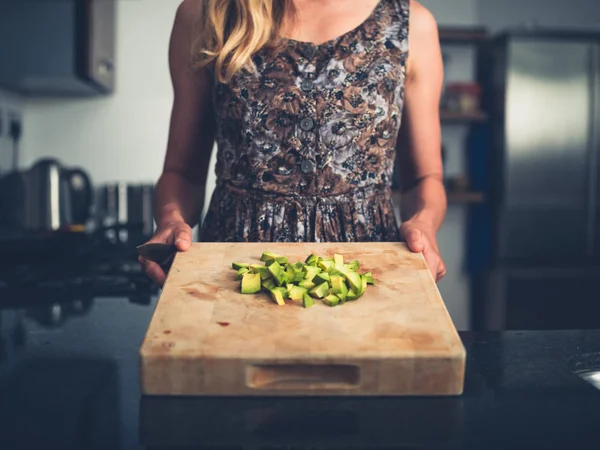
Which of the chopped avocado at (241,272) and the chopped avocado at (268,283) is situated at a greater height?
the chopped avocado at (241,272)

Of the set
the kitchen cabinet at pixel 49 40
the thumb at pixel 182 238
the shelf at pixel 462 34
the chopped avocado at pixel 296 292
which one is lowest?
the chopped avocado at pixel 296 292

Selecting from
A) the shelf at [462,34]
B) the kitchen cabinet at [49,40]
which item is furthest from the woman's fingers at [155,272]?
the shelf at [462,34]

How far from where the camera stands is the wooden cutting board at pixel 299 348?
0.69 m

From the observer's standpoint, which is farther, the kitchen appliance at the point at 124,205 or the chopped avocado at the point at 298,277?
the kitchen appliance at the point at 124,205

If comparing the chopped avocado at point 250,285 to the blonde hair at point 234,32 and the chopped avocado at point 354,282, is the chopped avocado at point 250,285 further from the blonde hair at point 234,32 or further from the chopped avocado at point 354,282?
the blonde hair at point 234,32

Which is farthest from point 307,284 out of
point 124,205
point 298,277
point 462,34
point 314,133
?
point 462,34

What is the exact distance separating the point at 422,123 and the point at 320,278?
20.6 inches

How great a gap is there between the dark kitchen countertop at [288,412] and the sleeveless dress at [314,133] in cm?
39

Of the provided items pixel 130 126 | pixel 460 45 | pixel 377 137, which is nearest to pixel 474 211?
pixel 460 45

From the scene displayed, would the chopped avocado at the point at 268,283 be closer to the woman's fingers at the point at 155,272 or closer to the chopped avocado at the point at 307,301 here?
the chopped avocado at the point at 307,301

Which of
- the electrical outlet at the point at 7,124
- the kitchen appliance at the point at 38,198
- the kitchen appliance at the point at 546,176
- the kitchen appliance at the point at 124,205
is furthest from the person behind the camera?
the kitchen appliance at the point at 546,176

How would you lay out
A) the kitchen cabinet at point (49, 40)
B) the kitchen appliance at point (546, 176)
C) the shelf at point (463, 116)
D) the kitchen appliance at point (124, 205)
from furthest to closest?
the shelf at point (463, 116) → the kitchen appliance at point (546, 176) → the kitchen appliance at point (124, 205) → the kitchen cabinet at point (49, 40)

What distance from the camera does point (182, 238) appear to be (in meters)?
0.99

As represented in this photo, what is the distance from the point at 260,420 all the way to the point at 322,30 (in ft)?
2.48
